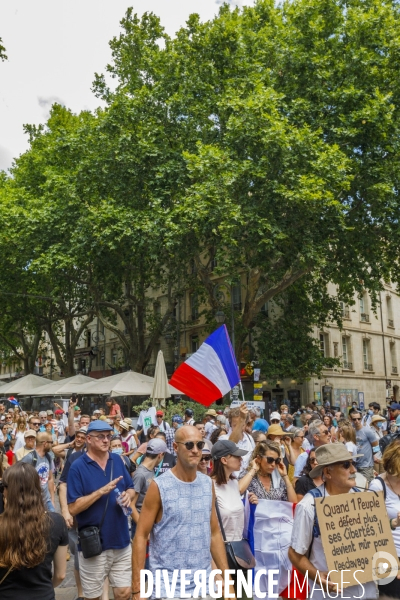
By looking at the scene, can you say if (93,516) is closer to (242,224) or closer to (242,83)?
(242,224)

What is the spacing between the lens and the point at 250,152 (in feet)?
69.2

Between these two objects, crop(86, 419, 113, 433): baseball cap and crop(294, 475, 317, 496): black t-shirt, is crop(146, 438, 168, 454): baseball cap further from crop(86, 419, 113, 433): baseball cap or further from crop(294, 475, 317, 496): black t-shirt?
crop(294, 475, 317, 496): black t-shirt

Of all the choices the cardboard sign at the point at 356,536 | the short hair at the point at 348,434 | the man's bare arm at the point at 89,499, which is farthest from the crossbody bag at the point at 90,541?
the short hair at the point at 348,434

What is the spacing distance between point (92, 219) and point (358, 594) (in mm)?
21600

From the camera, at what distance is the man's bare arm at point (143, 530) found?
11.2 ft

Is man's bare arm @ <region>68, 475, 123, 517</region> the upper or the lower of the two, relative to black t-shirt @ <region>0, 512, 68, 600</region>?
upper

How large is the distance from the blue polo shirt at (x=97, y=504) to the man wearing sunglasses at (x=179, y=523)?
4.72 ft

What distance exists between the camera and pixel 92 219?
77.8 feet

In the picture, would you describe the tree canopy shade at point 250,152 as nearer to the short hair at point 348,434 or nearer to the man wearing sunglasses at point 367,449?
the man wearing sunglasses at point 367,449

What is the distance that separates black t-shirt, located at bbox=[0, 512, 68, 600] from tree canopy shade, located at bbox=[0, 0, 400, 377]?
1737 centimetres

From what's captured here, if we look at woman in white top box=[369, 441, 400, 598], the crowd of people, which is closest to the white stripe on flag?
the crowd of people

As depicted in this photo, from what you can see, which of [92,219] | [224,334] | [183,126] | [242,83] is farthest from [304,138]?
[224,334]

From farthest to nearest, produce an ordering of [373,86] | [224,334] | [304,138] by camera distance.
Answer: [373,86] → [304,138] → [224,334]

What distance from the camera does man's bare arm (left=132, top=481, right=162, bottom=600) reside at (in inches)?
134
